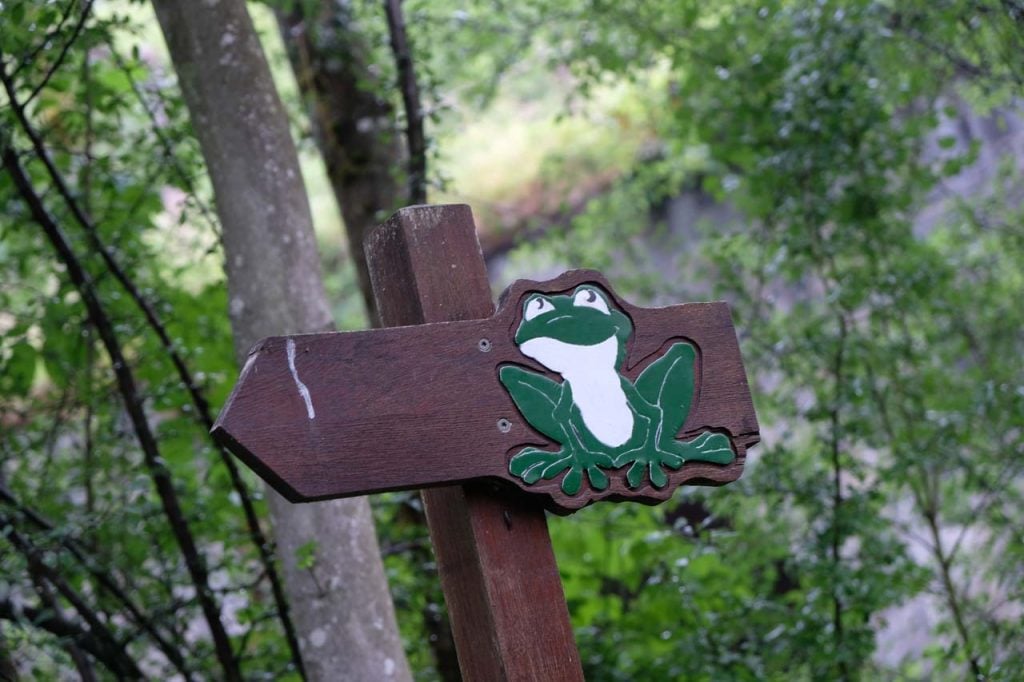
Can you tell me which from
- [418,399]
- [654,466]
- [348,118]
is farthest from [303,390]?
[348,118]

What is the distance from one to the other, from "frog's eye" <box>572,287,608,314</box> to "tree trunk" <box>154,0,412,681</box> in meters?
0.72

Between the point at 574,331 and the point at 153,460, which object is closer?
the point at 574,331

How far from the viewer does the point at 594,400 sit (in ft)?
4.83

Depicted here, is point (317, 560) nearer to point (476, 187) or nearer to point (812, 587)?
point (812, 587)

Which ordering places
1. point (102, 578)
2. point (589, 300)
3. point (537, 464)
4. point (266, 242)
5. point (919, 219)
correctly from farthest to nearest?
point (919, 219) → point (102, 578) → point (266, 242) → point (589, 300) → point (537, 464)

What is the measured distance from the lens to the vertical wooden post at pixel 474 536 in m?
1.43

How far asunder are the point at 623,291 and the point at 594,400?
309cm

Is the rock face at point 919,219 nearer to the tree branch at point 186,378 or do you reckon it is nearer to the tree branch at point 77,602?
the tree branch at point 186,378

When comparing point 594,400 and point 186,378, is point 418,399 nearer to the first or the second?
point 594,400

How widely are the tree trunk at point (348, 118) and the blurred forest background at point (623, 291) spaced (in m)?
0.01

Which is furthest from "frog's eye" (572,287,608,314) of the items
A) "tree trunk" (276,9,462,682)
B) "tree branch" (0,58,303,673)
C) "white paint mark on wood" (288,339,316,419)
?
"tree trunk" (276,9,462,682)

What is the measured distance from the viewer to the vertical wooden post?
143cm

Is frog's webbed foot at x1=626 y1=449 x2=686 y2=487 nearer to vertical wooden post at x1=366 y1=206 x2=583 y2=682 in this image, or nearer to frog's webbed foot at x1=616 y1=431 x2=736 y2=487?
frog's webbed foot at x1=616 y1=431 x2=736 y2=487

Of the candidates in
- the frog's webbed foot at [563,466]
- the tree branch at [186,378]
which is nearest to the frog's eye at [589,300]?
the frog's webbed foot at [563,466]
